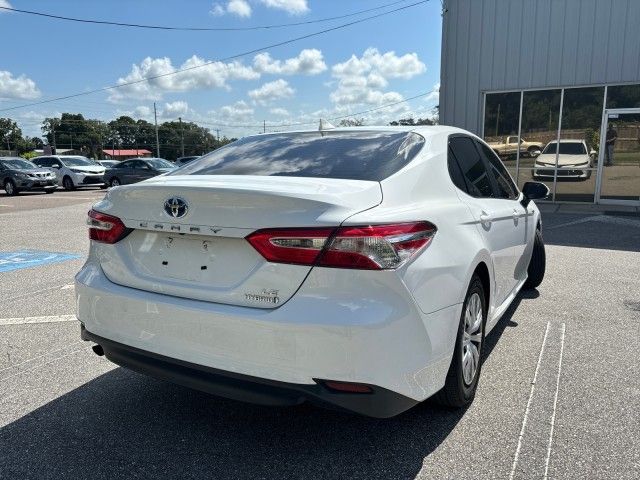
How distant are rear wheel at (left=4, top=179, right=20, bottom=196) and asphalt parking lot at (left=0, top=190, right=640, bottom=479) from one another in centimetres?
2013

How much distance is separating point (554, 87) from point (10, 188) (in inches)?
826

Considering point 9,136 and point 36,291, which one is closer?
point 36,291

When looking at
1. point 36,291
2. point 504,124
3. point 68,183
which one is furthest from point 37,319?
point 68,183

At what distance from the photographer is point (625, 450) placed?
8.47 feet

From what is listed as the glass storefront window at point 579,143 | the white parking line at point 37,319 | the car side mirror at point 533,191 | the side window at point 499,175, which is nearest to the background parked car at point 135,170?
the glass storefront window at point 579,143

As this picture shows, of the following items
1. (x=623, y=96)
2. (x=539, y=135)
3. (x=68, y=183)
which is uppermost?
(x=623, y=96)

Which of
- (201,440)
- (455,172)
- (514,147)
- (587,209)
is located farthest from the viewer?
(514,147)

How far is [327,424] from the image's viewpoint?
9.42 feet

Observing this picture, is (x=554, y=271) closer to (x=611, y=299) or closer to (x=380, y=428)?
(x=611, y=299)

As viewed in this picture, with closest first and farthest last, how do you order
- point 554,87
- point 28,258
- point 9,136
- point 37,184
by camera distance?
1. point 28,258
2. point 554,87
3. point 37,184
4. point 9,136

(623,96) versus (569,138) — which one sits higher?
(623,96)

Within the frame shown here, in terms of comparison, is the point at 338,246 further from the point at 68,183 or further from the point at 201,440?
the point at 68,183

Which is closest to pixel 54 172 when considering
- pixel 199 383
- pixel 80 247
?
pixel 80 247

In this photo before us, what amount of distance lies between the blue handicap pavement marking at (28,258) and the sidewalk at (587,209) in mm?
11437
